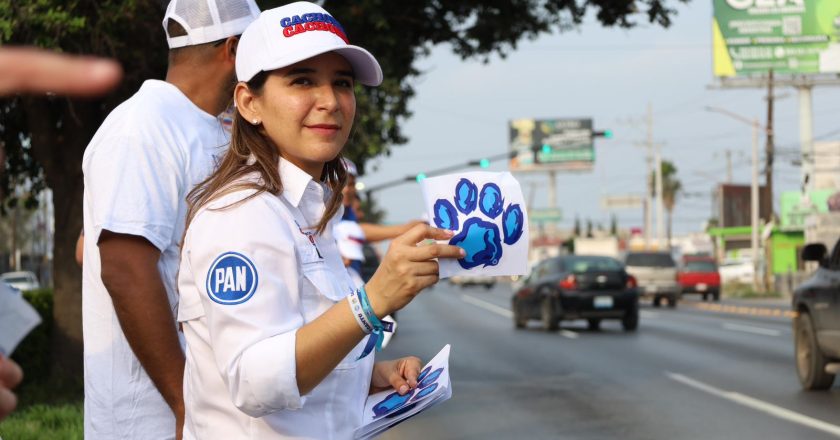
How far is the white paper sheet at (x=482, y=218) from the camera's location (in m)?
2.40

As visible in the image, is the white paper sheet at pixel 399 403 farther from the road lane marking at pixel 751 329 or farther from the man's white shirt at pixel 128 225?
the road lane marking at pixel 751 329

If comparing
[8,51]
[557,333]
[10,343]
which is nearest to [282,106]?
[10,343]

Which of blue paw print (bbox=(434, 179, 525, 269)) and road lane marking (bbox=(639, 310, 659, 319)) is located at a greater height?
blue paw print (bbox=(434, 179, 525, 269))

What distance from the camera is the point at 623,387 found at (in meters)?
13.9

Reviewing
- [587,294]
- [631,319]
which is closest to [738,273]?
[631,319]

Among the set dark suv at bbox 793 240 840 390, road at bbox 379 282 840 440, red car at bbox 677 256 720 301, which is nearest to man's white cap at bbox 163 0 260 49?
road at bbox 379 282 840 440

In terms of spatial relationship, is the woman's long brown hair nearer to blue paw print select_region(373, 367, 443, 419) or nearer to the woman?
the woman

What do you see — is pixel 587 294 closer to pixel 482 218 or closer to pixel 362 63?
pixel 362 63

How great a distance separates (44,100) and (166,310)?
9595 millimetres

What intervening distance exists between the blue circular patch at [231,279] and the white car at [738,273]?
7135cm

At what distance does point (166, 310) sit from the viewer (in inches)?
113

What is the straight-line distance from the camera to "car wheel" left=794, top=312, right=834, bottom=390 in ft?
42.1

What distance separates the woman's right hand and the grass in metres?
4.55

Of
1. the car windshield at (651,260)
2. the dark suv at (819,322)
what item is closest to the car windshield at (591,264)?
the dark suv at (819,322)
